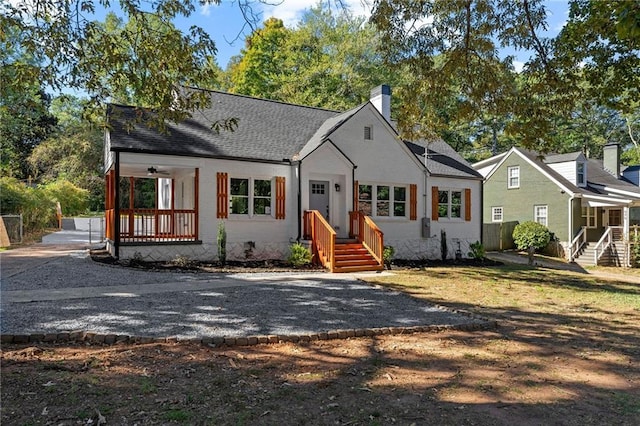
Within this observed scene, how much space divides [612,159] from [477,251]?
743 inches

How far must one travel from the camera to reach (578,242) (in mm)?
22922

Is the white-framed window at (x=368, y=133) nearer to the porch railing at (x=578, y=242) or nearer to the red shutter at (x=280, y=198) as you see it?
the red shutter at (x=280, y=198)

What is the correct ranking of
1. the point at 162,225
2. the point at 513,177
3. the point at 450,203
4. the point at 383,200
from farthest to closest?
1. the point at 513,177
2. the point at 450,203
3. the point at 383,200
4. the point at 162,225

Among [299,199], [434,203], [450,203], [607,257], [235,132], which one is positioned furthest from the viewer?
[607,257]

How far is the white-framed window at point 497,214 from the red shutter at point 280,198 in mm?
18421

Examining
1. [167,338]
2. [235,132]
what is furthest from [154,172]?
[167,338]

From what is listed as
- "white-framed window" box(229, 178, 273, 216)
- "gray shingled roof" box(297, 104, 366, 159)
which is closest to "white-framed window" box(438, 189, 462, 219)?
"gray shingled roof" box(297, 104, 366, 159)

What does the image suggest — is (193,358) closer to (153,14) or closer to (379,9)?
(153,14)

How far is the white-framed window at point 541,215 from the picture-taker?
80.8 feet

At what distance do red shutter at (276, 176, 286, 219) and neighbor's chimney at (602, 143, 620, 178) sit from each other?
86.2ft

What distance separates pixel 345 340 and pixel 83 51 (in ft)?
18.4

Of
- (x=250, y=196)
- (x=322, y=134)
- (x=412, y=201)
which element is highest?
(x=322, y=134)

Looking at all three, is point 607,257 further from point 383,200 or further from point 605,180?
point 383,200

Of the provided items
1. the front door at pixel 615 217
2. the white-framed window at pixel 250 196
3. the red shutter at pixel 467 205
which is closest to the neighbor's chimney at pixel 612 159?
the front door at pixel 615 217
